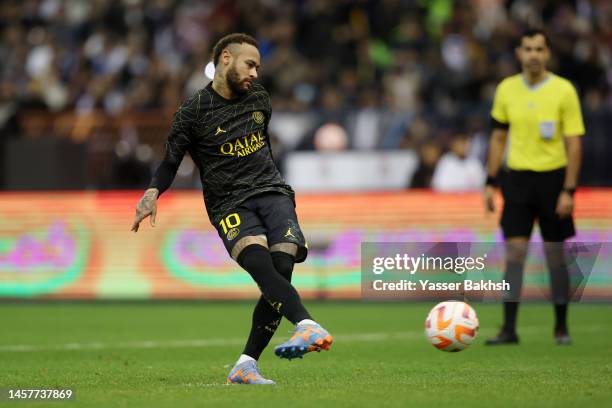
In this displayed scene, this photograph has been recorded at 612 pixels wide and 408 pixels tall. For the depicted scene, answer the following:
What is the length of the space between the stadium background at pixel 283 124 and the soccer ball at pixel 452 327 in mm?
4836

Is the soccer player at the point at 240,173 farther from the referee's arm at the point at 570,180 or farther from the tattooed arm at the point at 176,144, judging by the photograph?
the referee's arm at the point at 570,180

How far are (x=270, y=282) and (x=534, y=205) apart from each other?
4274 millimetres

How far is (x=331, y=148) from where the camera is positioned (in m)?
19.5

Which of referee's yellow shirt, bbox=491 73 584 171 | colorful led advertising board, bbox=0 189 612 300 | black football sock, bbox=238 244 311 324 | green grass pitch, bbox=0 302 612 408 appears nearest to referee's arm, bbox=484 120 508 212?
referee's yellow shirt, bbox=491 73 584 171

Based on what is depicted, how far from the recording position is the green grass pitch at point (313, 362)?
7.25m

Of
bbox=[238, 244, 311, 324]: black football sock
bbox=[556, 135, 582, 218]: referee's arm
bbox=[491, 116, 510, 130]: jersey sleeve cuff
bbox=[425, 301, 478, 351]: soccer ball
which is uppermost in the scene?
bbox=[491, 116, 510, 130]: jersey sleeve cuff

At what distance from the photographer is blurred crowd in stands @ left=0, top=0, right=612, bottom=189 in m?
19.4

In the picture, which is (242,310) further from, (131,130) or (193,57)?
(193,57)

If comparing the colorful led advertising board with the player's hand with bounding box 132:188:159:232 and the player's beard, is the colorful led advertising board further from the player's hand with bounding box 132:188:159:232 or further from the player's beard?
the player's hand with bounding box 132:188:159:232

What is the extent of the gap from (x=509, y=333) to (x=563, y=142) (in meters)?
1.73

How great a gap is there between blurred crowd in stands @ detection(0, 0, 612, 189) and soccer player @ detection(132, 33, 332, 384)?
953 cm

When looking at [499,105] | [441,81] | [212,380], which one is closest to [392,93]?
[441,81]

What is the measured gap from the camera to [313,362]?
9719 millimetres

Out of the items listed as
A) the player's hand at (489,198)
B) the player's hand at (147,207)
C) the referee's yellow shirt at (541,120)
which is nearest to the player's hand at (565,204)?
the referee's yellow shirt at (541,120)
